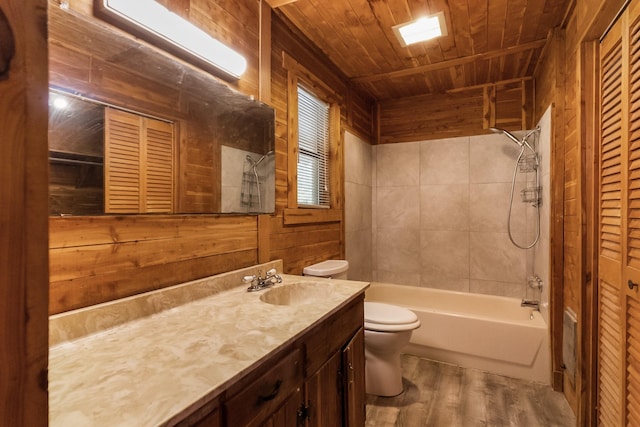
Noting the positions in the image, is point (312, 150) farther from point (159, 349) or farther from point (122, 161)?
point (159, 349)

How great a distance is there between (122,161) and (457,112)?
3.11 meters

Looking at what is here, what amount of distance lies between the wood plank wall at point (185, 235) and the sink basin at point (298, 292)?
0.27 metres

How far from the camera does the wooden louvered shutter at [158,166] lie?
1.21 metres

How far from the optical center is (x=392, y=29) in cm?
214

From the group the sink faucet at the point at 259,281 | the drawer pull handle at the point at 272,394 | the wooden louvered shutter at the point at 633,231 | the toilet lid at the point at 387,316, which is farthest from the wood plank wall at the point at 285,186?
the wooden louvered shutter at the point at 633,231

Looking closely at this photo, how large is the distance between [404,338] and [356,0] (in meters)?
2.08

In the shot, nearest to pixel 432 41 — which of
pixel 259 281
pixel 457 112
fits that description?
pixel 457 112

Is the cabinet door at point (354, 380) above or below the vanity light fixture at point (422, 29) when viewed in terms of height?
below

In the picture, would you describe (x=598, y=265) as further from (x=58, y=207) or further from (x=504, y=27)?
(x=58, y=207)

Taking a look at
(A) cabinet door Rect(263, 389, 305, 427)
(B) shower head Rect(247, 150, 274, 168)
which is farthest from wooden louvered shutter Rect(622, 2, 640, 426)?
(B) shower head Rect(247, 150, 274, 168)

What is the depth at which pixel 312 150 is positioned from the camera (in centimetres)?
252

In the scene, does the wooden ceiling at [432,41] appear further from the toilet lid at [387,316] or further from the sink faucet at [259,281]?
the toilet lid at [387,316]

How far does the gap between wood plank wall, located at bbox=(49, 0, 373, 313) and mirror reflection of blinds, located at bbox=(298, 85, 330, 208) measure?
0.23 metres

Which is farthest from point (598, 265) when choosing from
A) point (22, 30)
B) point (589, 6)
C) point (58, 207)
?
point (58, 207)
